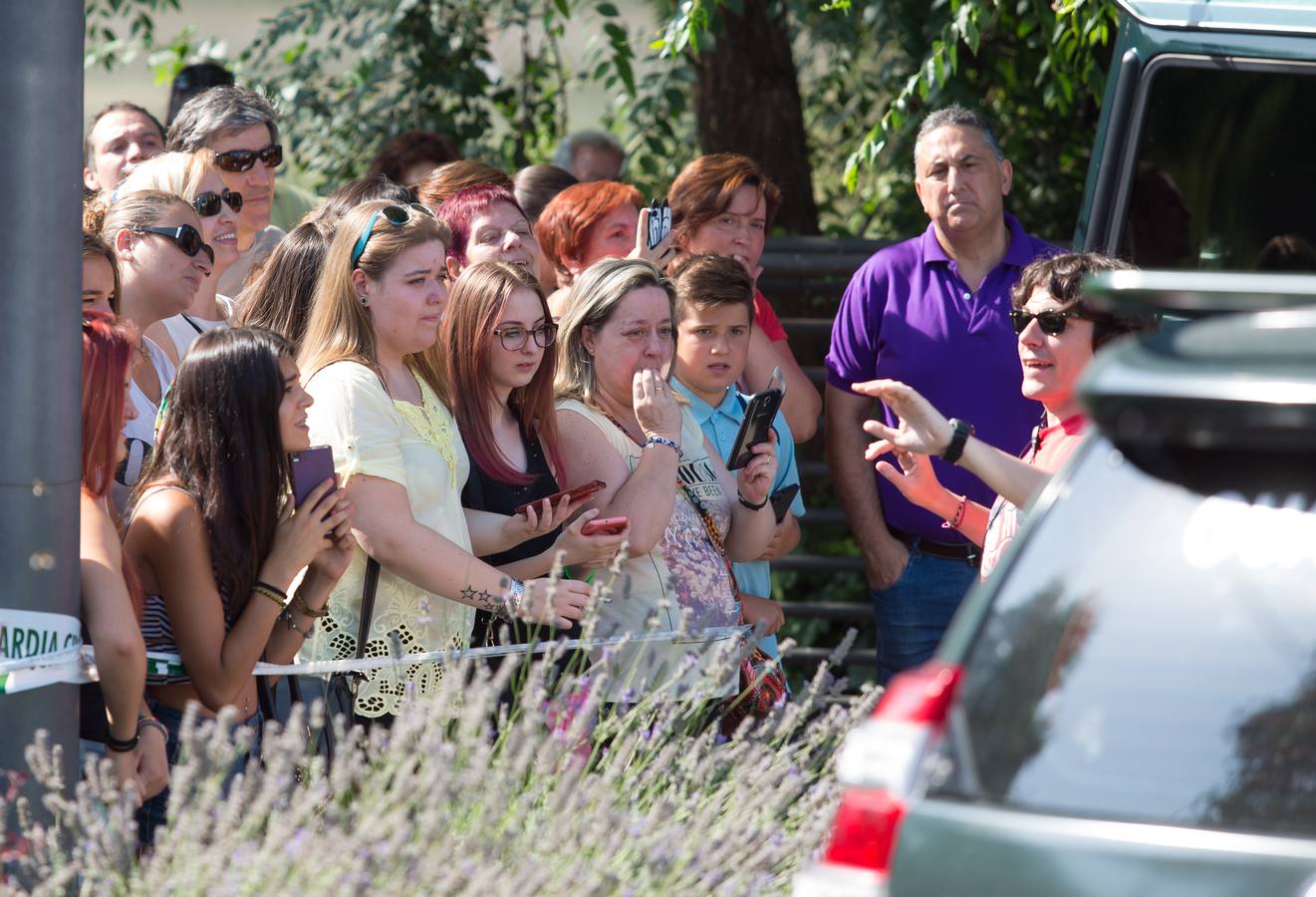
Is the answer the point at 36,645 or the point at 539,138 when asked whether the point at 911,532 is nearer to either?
the point at 36,645

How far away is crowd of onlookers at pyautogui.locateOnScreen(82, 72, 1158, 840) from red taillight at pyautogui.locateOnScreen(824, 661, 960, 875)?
1.09 m

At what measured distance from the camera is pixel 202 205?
453 centimetres

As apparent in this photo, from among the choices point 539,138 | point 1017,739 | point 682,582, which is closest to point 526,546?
point 682,582

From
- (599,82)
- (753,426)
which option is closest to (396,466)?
(753,426)

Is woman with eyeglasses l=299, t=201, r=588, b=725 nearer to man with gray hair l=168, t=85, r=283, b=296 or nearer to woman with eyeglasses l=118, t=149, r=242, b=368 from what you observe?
woman with eyeglasses l=118, t=149, r=242, b=368

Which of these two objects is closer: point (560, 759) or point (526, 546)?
point (560, 759)

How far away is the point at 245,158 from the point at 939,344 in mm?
2235

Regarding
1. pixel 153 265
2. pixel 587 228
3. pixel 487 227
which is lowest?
pixel 587 228

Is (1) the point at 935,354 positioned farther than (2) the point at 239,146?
Yes

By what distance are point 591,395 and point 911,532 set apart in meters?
1.54

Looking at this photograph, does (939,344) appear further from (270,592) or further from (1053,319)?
(270,592)

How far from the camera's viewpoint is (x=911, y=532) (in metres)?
5.43

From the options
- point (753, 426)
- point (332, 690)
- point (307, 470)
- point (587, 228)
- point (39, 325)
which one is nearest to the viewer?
point (39, 325)

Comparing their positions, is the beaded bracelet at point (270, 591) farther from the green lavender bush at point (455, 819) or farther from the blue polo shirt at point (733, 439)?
the blue polo shirt at point (733, 439)
